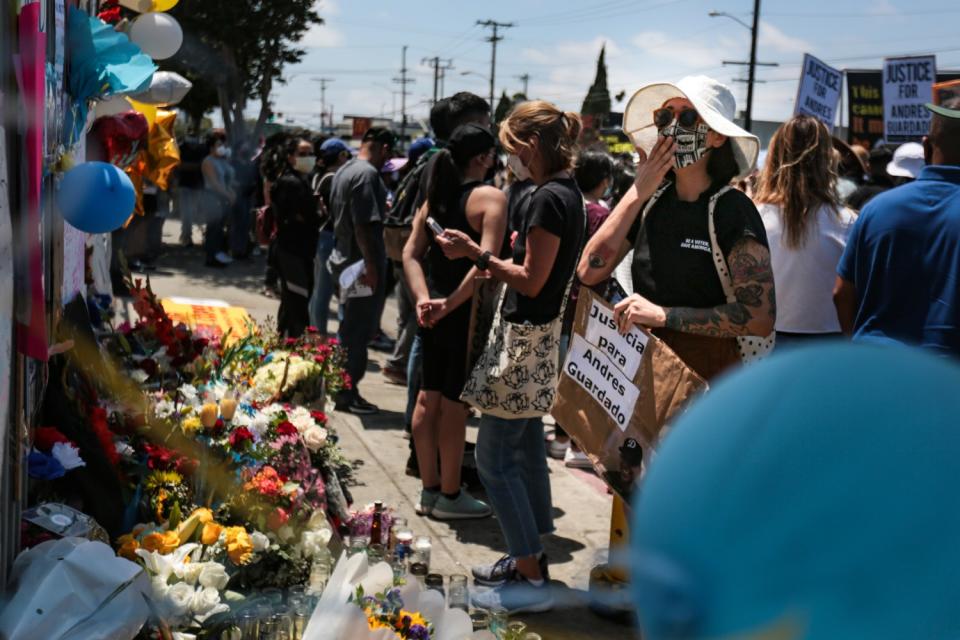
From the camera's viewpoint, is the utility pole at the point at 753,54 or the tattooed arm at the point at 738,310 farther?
the utility pole at the point at 753,54

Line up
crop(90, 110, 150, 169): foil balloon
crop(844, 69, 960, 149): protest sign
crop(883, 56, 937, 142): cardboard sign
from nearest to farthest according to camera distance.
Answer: crop(90, 110, 150, 169): foil balloon < crop(883, 56, 937, 142): cardboard sign < crop(844, 69, 960, 149): protest sign

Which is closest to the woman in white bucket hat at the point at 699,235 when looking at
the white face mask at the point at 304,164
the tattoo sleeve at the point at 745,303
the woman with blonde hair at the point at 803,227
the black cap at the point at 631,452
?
the tattoo sleeve at the point at 745,303

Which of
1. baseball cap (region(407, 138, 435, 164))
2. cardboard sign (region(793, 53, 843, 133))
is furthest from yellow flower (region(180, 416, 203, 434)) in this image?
cardboard sign (region(793, 53, 843, 133))

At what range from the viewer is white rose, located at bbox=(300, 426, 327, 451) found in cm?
461

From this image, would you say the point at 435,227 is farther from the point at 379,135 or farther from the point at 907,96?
the point at 907,96

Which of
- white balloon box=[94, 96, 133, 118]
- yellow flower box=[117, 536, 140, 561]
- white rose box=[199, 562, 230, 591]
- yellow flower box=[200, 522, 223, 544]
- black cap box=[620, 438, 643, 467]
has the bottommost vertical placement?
white rose box=[199, 562, 230, 591]

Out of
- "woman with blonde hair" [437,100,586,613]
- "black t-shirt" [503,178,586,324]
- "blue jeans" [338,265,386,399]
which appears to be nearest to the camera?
"black t-shirt" [503,178,586,324]

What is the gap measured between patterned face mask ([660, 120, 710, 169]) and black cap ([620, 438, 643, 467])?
0.87 meters

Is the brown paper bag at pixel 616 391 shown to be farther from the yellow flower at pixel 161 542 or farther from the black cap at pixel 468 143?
the black cap at pixel 468 143

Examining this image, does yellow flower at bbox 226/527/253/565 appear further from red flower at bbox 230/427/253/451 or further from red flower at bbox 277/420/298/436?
red flower at bbox 277/420/298/436

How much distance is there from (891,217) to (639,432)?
102 centimetres

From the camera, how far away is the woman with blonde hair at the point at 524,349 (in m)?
4.07

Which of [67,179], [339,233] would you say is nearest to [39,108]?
[67,179]

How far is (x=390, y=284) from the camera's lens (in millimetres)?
12430
